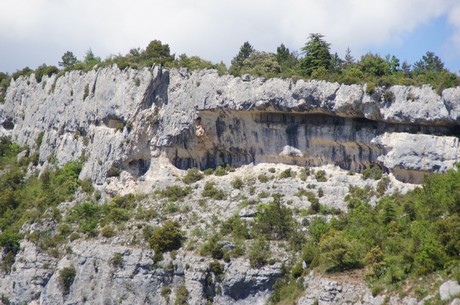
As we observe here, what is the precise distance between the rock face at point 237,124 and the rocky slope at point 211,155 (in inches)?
3.8

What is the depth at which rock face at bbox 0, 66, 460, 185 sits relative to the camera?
64.9m

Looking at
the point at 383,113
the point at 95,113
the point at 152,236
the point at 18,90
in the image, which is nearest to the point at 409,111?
the point at 383,113

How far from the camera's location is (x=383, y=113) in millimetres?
65938

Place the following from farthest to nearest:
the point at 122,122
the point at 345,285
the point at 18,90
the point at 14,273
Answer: the point at 18,90, the point at 122,122, the point at 14,273, the point at 345,285

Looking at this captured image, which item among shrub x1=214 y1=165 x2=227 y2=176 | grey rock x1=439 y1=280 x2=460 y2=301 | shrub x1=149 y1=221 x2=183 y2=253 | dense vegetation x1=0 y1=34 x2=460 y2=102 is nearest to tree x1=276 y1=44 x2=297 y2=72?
dense vegetation x1=0 y1=34 x2=460 y2=102

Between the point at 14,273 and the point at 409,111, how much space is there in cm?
3165

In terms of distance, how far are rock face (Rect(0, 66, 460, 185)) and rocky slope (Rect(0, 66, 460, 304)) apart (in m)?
0.10

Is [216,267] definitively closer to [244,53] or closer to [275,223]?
[275,223]

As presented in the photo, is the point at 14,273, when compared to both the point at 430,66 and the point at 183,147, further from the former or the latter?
the point at 430,66

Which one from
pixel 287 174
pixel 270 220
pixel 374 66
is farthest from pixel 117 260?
pixel 374 66

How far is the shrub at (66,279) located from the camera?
6825 cm

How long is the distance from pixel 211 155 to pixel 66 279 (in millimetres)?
14999

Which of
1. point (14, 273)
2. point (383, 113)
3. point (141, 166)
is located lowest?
point (14, 273)

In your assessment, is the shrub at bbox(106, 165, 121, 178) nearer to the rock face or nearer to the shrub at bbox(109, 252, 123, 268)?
the rock face
